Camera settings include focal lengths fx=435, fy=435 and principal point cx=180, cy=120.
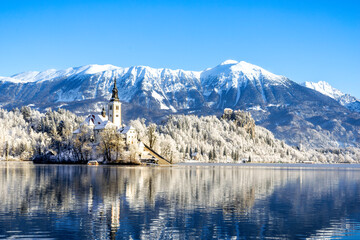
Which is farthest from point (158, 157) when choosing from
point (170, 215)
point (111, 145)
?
point (170, 215)

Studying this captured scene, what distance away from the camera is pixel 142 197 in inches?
1913

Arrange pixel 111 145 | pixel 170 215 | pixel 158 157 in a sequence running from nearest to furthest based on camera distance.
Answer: pixel 170 215 → pixel 111 145 → pixel 158 157

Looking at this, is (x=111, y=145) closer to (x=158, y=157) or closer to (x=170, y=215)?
(x=158, y=157)

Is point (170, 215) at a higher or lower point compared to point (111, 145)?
lower

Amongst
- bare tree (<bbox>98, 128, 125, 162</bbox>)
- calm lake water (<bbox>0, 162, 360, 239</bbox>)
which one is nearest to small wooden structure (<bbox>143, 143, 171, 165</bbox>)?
bare tree (<bbox>98, 128, 125, 162</bbox>)

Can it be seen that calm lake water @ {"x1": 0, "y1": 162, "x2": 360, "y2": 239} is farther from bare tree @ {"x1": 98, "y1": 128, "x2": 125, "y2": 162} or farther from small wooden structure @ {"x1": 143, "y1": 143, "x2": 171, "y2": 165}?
small wooden structure @ {"x1": 143, "y1": 143, "x2": 171, "y2": 165}

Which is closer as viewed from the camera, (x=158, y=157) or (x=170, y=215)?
(x=170, y=215)

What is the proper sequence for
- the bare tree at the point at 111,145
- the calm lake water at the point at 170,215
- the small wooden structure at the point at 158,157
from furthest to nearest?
the small wooden structure at the point at 158,157 < the bare tree at the point at 111,145 < the calm lake water at the point at 170,215

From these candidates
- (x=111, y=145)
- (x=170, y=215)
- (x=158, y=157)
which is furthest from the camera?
(x=158, y=157)

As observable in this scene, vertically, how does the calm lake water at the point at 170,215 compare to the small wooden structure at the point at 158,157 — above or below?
below

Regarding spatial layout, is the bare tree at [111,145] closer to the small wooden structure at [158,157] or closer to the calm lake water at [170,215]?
the small wooden structure at [158,157]

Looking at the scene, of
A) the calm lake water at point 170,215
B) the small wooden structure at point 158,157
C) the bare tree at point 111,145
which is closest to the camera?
the calm lake water at point 170,215

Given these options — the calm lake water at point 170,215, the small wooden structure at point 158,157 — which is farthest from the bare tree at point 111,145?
the calm lake water at point 170,215

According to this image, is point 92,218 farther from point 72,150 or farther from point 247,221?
point 72,150
